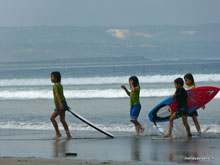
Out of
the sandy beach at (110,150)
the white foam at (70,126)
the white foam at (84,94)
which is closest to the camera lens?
the sandy beach at (110,150)

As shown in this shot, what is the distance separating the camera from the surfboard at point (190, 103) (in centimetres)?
978

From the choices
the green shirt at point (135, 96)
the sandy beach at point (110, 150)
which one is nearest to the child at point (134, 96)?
the green shirt at point (135, 96)

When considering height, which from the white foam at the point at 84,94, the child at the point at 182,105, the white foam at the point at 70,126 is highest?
the white foam at the point at 84,94

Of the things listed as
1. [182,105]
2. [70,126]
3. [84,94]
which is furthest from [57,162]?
[84,94]

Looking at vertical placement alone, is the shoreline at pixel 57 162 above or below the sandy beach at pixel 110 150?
below

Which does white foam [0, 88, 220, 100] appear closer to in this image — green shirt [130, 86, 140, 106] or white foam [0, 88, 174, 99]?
white foam [0, 88, 174, 99]

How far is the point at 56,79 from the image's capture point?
366 inches

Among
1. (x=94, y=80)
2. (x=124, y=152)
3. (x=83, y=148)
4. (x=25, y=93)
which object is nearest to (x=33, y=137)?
(x=83, y=148)

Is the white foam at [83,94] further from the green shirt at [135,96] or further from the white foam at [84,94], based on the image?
the green shirt at [135,96]

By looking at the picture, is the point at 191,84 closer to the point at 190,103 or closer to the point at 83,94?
the point at 190,103

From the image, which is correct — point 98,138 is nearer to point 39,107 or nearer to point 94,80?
point 39,107

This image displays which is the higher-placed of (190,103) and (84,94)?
(84,94)

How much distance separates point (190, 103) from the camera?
9.77m

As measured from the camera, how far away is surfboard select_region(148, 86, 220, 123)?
32.1ft
